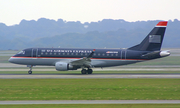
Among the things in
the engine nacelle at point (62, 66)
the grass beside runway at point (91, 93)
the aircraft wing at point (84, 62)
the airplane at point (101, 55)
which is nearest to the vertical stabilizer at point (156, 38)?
the airplane at point (101, 55)

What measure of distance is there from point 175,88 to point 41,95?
12.0m

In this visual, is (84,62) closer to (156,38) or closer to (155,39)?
(155,39)

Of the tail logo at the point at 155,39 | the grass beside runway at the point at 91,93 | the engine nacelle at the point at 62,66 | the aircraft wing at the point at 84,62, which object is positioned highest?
the tail logo at the point at 155,39

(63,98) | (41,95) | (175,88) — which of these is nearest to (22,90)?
(41,95)

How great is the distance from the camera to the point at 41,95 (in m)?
21.5

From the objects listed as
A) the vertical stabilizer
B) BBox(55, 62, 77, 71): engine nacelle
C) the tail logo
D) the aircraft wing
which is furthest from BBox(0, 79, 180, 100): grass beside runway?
A: the tail logo

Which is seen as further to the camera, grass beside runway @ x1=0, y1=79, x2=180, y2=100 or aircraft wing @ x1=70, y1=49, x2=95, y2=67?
aircraft wing @ x1=70, y1=49, x2=95, y2=67

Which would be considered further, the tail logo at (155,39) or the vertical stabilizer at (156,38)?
the tail logo at (155,39)

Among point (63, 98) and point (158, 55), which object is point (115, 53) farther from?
point (63, 98)

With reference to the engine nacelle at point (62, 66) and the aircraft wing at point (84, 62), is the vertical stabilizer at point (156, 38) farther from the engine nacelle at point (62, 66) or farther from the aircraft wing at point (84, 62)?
the engine nacelle at point (62, 66)

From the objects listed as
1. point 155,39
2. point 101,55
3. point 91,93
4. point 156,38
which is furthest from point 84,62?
point 91,93

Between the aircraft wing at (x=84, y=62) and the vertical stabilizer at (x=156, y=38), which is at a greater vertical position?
the vertical stabilizer at (x=156, y=38)

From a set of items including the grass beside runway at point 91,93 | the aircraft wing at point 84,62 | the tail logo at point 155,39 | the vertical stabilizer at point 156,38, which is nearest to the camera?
the grass beside runway at point 91,93

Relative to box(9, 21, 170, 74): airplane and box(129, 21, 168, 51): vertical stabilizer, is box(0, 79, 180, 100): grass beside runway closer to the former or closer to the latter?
box(9, 21, 170, 74): airplane
